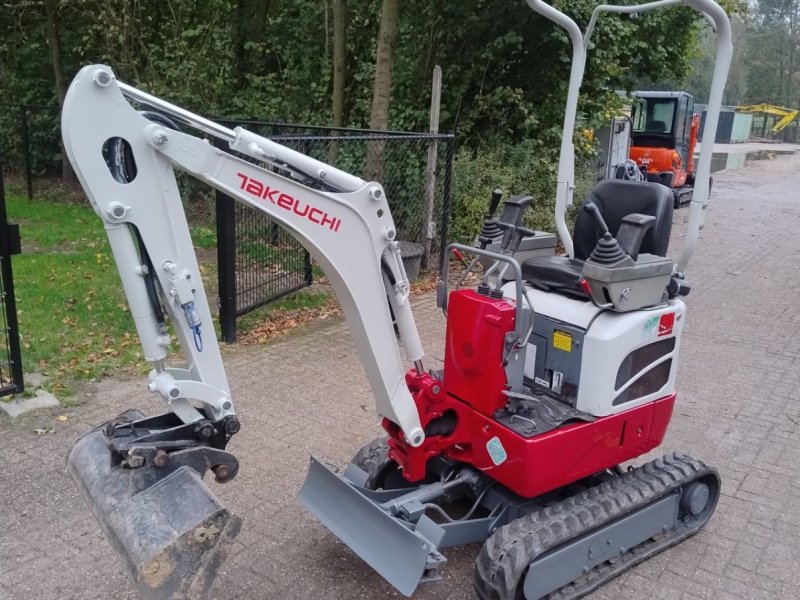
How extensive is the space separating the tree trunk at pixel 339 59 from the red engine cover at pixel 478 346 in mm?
9020

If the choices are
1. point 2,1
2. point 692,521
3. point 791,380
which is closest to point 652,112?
point 791,380

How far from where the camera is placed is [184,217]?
2920 millimetres

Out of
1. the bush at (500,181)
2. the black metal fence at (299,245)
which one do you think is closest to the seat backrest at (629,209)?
the black metal fence at (299,245)

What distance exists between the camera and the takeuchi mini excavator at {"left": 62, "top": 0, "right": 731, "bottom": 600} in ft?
9.09

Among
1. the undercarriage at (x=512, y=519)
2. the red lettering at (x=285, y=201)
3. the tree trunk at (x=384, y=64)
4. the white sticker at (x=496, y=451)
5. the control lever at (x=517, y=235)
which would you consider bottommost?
the undercarriage at (x=512, y=519)

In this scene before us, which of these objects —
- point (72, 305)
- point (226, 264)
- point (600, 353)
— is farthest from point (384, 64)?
point (600, 353)

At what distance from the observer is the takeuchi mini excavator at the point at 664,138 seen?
16781mm

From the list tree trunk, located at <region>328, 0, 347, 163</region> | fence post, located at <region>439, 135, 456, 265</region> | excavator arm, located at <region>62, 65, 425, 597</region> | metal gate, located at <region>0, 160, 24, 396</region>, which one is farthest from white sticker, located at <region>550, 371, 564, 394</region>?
tree trunk, located at <region>328, 0, 347, 163</region>

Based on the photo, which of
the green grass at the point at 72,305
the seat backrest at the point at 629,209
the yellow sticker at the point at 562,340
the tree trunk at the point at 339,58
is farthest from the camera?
the tree trunk at the point at 339,58

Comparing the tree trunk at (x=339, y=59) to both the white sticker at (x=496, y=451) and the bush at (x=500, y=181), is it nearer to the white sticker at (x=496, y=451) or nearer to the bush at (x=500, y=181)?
the bush at (x=500, y=181)

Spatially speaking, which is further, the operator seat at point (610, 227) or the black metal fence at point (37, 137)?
the black metal fence at point (37, 137)

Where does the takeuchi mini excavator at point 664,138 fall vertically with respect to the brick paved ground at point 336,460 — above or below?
above

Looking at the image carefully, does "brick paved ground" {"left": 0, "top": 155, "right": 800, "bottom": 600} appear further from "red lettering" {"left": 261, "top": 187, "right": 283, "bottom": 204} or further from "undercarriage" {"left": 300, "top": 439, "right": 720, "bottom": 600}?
"red lettering" {"left": 261, "top": 187, "right": 283, "bottom": 204}

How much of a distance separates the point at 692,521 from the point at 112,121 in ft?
11.5
